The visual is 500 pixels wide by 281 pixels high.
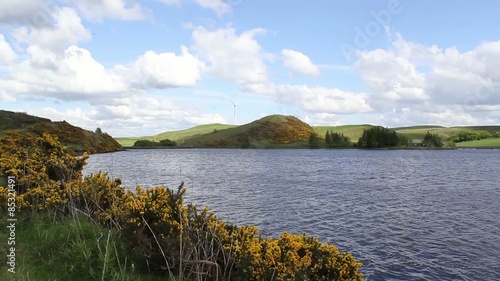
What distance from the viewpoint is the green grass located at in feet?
27.7

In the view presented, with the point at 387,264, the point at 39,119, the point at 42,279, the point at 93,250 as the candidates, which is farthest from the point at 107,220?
the point at 39,119

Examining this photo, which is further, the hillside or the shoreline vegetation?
the hillside

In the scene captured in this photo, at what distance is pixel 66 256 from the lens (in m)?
9.51

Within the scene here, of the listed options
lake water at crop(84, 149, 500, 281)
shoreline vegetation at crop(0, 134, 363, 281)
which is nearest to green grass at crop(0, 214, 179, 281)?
shoreline vegetation at crop(0, 134, 363, 281)

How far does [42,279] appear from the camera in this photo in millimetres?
8039

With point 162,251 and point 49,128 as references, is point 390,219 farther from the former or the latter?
point 49,128

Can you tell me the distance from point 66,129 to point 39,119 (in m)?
8.02

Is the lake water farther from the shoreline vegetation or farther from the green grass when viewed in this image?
the shoreline vegetation

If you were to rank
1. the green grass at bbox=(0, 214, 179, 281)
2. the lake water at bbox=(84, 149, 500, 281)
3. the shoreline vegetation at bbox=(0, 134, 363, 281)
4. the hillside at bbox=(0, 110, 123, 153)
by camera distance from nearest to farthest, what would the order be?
1. the green grass at bbox=(0, 214, 179, 281)
2. the shoreline vegetation at bbox=(0, 134, 363, 281)
3. the lake water at bbox=(84, 149, 500, 281)
4. the hillside at bbox=(0, 110, 123, 153)

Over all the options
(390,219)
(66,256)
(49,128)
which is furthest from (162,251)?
(49,128)

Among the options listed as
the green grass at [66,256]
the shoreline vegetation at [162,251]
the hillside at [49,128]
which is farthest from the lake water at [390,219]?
the hillside at [49,128]

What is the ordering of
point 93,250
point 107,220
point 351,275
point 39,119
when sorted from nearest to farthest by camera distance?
point 93,250, point 351,275, point 107,220, point 39,119

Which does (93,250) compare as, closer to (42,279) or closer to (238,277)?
(42,279)

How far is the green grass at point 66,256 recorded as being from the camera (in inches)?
332
